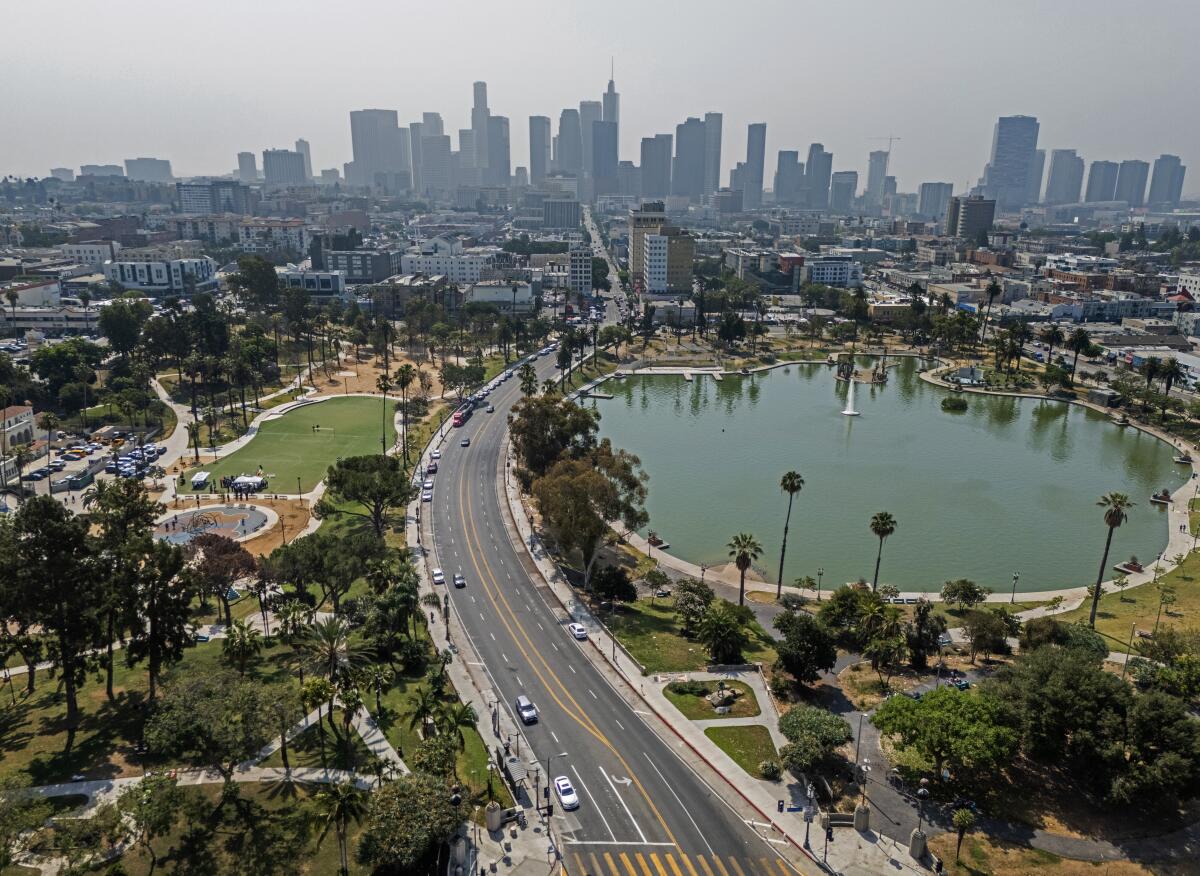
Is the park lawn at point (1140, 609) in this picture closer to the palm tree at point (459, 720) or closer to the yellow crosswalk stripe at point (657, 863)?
the yellow crosswalk stripe at point (657, 863)

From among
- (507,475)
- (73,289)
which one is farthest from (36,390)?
(73,289)

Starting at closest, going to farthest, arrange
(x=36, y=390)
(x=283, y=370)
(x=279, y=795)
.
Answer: (x=279, y=795) → (x=36, y=390) → (x=283, y=370)

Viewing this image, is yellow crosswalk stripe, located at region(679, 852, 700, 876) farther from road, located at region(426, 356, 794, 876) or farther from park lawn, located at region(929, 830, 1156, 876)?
park lawn, located at region(929, 830, 1156, 876)

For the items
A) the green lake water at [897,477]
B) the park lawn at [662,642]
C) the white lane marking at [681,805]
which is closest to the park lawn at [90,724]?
the park lawn at [662,642]

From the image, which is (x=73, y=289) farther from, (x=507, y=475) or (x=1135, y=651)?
(x=1135, y=651)

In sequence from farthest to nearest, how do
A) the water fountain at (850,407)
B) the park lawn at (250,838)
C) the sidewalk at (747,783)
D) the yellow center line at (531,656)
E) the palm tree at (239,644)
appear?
the water fountain at (850,407) → the palm tree at (239,644) → the yellow center line at (531,656) → the sidewalk at (747,783) → the park lawn at (250,838)
